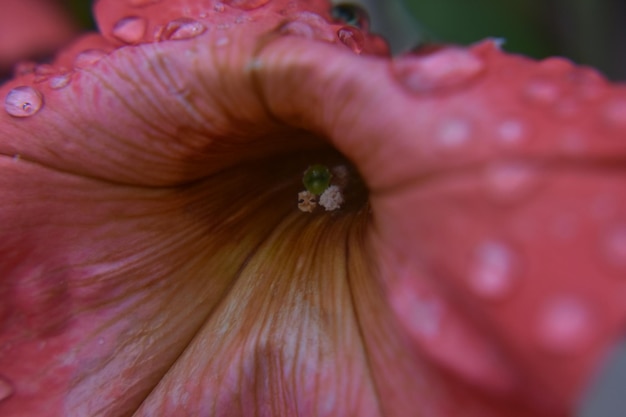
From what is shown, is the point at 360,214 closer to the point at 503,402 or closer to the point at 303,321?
the point at 303,321

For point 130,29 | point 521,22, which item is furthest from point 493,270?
point 521,22

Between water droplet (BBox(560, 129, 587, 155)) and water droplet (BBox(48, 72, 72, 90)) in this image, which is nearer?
water droplet (BBox(560, 129, 587, 155))

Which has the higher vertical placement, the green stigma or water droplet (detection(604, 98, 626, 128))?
water droplet (detection(604, 98, 626, 128))

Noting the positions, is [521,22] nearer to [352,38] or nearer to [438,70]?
[352,38]

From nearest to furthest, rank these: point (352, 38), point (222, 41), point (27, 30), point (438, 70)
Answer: point (438, 70) → point (222, 41) → point (352, 38) → point (27, 30)

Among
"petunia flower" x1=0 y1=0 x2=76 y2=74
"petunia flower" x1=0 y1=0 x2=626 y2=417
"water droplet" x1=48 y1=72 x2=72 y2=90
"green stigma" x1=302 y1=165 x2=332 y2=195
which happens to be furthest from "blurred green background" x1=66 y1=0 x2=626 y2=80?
"water droplet" x1=48 y1=72 x2=72 y2=90

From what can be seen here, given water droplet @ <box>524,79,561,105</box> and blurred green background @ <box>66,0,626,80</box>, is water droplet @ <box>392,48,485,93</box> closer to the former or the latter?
water droplet @ <box>524,79,561,105</box>

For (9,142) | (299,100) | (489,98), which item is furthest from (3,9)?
(489,98)

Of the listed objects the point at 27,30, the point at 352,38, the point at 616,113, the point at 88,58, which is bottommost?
the point at 616,113
